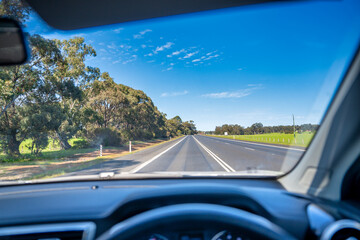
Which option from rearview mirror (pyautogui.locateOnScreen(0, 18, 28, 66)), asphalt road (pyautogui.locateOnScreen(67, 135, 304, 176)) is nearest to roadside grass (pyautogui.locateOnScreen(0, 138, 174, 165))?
asphalt road (pyautogui.locateOnScreen(67, 135, 304, 176))

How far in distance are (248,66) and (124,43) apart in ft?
7.87

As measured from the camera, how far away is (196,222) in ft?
5.31

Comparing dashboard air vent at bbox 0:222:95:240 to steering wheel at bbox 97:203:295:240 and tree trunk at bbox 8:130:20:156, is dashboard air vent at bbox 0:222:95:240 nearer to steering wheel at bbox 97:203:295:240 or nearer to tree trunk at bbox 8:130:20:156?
steering wheel at bbox 97:203:295:240

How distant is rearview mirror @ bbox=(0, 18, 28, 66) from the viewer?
9.22ft

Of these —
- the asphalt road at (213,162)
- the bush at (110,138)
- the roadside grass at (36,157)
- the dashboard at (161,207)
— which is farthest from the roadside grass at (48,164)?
the dashboard at (161,207)

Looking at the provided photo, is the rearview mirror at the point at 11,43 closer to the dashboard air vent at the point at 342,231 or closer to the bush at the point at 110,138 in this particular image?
the dashboard air vent at the point at 342,231

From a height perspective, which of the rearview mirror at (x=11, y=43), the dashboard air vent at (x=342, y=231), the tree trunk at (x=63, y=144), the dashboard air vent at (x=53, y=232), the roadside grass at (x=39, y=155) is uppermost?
the rearview mirror at (x=11, y=43)

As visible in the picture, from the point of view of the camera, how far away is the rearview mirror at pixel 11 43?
2811 mm

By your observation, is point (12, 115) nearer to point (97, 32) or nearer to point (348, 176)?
point (97, 32)

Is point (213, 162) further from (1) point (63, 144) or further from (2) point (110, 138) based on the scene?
(1) point (63, 144)

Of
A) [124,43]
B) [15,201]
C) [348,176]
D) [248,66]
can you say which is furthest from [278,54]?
[15,201]

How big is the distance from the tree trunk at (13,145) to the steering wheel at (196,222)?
669 cm

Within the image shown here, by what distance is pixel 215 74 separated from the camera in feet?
13.7

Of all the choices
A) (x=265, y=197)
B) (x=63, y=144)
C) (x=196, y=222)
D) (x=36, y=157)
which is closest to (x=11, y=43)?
(x=196, y=222)
